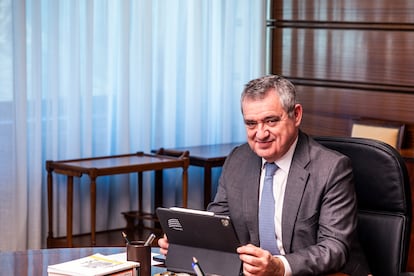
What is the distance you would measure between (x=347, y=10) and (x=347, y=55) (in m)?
0.35

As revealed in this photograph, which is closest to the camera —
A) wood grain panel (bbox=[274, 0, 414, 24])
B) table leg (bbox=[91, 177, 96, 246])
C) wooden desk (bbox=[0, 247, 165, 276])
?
wooden desk (bbox=[0, 247, 165, 276])

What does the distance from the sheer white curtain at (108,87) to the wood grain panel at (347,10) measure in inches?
12.5

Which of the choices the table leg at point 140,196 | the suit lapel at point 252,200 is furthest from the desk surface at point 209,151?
the suit lapel at point 252,200

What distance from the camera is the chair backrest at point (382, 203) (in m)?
3.22

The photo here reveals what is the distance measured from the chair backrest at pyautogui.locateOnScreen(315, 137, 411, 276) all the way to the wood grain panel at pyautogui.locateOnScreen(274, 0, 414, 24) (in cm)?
→ 329

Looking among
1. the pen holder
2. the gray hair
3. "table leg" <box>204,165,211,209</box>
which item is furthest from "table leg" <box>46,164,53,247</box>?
the pen holder

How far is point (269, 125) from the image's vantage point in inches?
129

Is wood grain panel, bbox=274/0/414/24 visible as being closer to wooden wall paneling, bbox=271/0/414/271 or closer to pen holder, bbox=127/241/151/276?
wooden wall paneling, bbox=271/0/414/271

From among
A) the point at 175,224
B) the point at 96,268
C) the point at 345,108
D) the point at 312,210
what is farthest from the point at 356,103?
the point at 96,268

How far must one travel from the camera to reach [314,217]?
3203 mm

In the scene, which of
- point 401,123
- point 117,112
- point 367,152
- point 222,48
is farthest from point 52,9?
point 367,152

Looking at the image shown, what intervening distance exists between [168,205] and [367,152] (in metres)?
4.03

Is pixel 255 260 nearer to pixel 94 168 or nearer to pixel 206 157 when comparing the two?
pixel 94 168

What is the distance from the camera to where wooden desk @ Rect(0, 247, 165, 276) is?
2.97m
